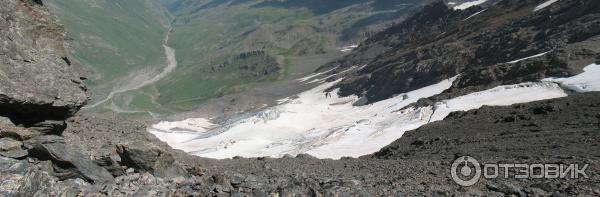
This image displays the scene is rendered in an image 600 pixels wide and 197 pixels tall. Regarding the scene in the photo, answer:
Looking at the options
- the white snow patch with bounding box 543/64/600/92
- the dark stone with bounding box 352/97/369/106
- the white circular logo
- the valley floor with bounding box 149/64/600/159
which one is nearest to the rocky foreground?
the white circular logo

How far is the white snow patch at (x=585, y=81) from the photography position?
4539cm

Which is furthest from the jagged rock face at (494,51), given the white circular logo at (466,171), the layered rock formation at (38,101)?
the layered rock formation at (38,101)

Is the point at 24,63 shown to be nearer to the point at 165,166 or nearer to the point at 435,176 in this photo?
Answer: the point at 165,166

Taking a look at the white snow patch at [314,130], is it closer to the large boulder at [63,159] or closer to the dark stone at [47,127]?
the dark stone at [47,127]

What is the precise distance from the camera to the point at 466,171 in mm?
22500

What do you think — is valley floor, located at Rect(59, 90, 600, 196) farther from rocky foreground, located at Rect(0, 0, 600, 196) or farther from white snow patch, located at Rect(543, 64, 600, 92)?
white snow patch, located at Rect(543, 64, 600, 92)

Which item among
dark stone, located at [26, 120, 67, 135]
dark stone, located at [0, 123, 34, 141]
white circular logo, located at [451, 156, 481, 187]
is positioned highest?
dark stone, located at [26, 120, 67, 135]

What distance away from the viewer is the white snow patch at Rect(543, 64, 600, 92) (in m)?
45.4

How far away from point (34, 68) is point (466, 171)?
1639 centimetres

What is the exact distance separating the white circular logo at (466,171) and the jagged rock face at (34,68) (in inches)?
546

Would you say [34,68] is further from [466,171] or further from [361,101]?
[361,101]

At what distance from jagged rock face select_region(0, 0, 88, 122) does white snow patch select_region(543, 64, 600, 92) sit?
129 ft

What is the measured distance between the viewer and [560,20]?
87.9 metres

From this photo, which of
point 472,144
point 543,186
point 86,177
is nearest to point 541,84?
point 472,144
